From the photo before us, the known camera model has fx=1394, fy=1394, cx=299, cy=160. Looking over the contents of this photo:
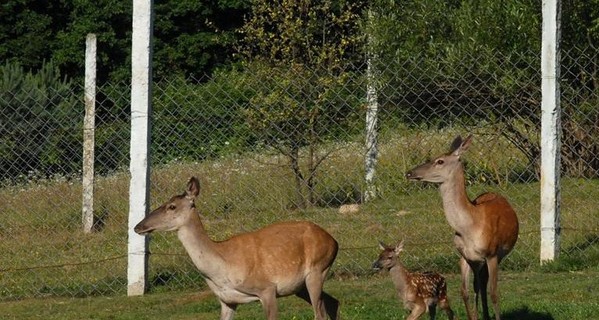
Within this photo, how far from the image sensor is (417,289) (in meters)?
11.4

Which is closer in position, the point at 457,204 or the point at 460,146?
the point at 457,204

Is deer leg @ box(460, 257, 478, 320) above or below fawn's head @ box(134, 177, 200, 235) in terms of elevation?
below

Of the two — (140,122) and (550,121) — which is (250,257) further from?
(550,121)

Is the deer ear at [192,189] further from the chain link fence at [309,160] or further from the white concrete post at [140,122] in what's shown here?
the chain link fence at [309,160]

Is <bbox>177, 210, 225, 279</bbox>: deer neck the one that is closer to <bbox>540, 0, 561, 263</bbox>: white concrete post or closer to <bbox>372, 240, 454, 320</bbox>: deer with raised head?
<bbox>372, 240, 454, 320</bbox>: deer with raised head

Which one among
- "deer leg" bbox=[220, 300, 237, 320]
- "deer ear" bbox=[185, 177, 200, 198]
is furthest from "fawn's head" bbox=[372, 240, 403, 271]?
"deer ear" bbox=[185, 177, 200, 198]

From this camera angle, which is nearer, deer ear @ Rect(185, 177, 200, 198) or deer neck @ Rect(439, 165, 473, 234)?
deer ear @ Rect(185, 177, 200, 198)

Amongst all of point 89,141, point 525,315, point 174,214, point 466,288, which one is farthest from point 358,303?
point 89,141

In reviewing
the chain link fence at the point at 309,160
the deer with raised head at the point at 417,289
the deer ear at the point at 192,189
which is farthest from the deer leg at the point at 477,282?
the deer ear at the point at 192,189

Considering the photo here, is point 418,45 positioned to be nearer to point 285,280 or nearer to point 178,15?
point 285,280

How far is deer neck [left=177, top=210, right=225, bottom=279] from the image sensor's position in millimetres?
10328

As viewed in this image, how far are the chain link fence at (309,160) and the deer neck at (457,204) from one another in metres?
2.45

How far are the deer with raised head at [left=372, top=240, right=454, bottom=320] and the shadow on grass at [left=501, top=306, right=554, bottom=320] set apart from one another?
52cm

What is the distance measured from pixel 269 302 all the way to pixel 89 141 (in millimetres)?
5021
